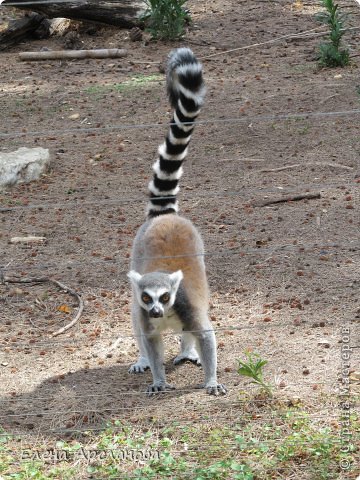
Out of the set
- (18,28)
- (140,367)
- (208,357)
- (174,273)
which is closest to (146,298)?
(174,273)

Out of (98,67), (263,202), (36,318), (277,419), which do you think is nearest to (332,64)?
(98,67)

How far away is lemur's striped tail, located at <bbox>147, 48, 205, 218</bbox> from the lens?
4.74 metres

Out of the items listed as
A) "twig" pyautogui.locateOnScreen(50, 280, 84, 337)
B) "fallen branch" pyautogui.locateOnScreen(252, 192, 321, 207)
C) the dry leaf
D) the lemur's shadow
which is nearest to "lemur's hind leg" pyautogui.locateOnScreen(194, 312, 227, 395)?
the lemur's shadow

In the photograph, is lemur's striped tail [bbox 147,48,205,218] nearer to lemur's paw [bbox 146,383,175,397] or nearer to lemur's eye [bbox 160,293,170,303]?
lemur's eye [bbox 160,293,170,303]

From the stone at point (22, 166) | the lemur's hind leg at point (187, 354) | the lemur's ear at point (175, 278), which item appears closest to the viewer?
the lemur's ear at point (175, 278)

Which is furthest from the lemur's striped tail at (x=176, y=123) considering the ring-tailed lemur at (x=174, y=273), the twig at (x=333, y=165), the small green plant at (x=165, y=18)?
the small green plant at (x=165, y=18)

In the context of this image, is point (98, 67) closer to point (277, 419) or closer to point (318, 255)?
point (318, 255)

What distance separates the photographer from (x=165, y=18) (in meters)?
12.1

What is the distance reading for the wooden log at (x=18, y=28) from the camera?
12.6 meters

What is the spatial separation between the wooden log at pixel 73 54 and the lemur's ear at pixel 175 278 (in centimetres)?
745

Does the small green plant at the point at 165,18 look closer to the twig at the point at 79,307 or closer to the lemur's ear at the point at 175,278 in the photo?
the twig at the point at 79,307

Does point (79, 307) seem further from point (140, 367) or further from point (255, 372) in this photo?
point (255, 372)

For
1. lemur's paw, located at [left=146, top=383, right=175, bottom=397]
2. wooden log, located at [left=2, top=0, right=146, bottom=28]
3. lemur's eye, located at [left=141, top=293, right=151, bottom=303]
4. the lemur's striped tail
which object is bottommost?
wooden log, located at [left=2, top=0, right=146, bottom=28]

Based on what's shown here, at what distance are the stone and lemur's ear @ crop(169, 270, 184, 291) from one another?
3.79 metres
